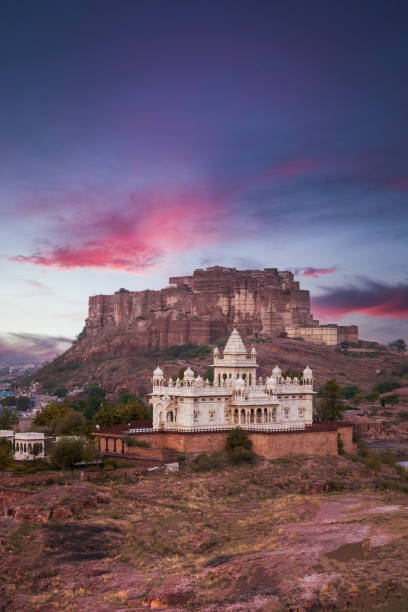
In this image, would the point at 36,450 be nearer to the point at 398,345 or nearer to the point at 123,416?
the point at 123,416

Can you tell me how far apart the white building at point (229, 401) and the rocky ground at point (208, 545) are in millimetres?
6271

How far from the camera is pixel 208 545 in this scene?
38625 mm

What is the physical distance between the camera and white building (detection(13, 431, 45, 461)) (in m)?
56.1

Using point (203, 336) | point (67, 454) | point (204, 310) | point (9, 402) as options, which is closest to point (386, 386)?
point (203, 336)

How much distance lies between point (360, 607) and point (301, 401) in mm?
35620

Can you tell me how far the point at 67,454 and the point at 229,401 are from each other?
1337 cm

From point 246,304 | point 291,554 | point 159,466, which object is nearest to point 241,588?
point 291,554

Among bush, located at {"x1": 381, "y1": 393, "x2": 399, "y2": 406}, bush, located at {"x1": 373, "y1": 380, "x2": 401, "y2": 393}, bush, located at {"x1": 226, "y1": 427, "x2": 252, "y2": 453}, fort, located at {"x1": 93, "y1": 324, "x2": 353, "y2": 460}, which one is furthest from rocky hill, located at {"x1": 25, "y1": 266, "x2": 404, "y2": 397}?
bush, located at {"x1": 226, "y1": 427, "x2": 252, "y2": 453}

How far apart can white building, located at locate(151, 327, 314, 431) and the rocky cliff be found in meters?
79.4

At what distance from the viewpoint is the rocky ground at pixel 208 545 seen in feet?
104

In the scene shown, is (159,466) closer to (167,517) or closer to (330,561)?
(167,517)

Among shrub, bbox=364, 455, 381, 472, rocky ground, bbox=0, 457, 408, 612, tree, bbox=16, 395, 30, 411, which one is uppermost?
tree, bbox=16, 395, 30, 411

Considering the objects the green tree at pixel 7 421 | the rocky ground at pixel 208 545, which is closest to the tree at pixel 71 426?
the green tree at pixel 7 421

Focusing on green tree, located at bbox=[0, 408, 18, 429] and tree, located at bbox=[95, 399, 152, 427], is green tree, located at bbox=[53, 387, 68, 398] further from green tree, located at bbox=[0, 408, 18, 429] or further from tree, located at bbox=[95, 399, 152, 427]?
tree, located at bbox=[95, 399, 152, 427]
